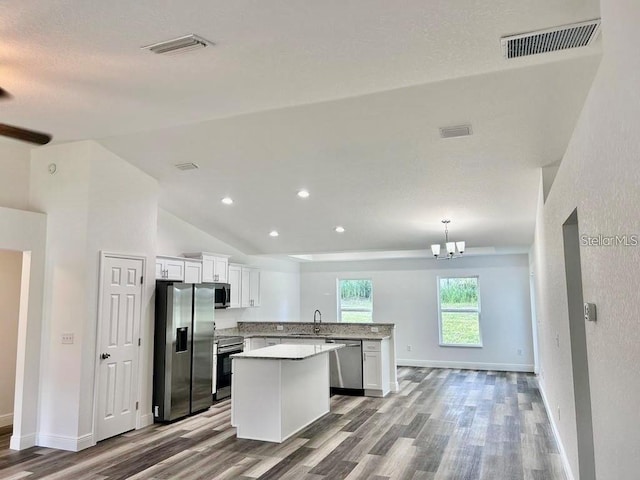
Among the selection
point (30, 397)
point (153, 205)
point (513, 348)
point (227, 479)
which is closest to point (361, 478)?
point (227, 479)

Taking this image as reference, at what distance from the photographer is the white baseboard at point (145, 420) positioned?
5.29 m

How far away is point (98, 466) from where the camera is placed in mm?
4098

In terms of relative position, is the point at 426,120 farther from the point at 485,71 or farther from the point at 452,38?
the point at 452,38

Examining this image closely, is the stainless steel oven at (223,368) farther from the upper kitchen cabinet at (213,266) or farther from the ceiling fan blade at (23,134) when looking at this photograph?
the ceiling fan blade at (23,134)

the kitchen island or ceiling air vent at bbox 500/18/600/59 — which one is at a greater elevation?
ceiling air vent at bbox 500/18/600/59

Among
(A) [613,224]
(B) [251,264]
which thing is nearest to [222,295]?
(B) [251,264]

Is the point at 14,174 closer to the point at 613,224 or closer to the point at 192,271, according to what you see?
the point at 192,271

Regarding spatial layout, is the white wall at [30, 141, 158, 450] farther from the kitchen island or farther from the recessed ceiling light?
the kitchen island

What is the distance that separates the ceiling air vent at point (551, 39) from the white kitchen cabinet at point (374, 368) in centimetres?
496

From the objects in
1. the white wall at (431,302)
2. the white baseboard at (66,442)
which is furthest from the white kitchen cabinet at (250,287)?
the white baseboard at (66,442)

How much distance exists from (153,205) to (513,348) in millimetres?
7356

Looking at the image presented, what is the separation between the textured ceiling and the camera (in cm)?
249

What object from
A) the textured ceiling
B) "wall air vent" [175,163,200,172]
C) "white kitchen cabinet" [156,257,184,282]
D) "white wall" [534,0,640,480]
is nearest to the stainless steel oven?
"white kitchen cabinet" [156,257,184,282]

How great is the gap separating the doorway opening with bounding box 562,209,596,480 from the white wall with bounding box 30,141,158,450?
14.4 ft
